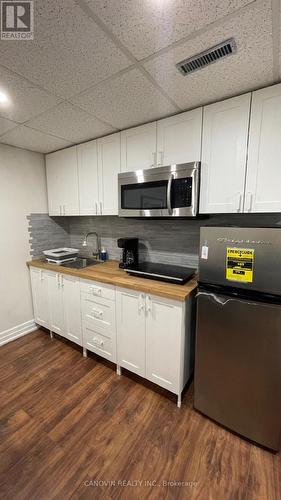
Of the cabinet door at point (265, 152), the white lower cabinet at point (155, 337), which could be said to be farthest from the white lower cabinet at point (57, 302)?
the cabinet door at point (265, 152)

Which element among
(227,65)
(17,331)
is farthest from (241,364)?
(17,331)

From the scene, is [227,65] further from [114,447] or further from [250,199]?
[114,447]

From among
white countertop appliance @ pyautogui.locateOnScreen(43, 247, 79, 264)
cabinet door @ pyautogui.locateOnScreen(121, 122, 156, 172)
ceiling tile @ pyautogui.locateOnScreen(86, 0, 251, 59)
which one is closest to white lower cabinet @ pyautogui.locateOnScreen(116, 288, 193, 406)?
white countertop appliance @ pyautogui.locateOnScreen(43, 247, 79, 264)

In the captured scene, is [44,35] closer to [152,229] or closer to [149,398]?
[152,229]

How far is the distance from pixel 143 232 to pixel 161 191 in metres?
0.69

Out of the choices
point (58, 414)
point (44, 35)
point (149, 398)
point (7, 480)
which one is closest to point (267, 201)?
point (44, 35)

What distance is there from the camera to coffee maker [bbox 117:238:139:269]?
6.69 feet

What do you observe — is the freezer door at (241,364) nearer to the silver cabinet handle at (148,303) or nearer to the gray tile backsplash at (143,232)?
the silver cabinet handle at (148,303)

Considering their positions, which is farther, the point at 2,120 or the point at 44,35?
the point at 2,120

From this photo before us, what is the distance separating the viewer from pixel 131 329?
5.74 ft

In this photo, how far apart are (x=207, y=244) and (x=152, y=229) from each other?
97cm

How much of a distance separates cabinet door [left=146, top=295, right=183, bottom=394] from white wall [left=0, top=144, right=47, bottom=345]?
1779 millimetres

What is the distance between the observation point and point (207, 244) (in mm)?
1330

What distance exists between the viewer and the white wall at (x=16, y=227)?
2.34 m
